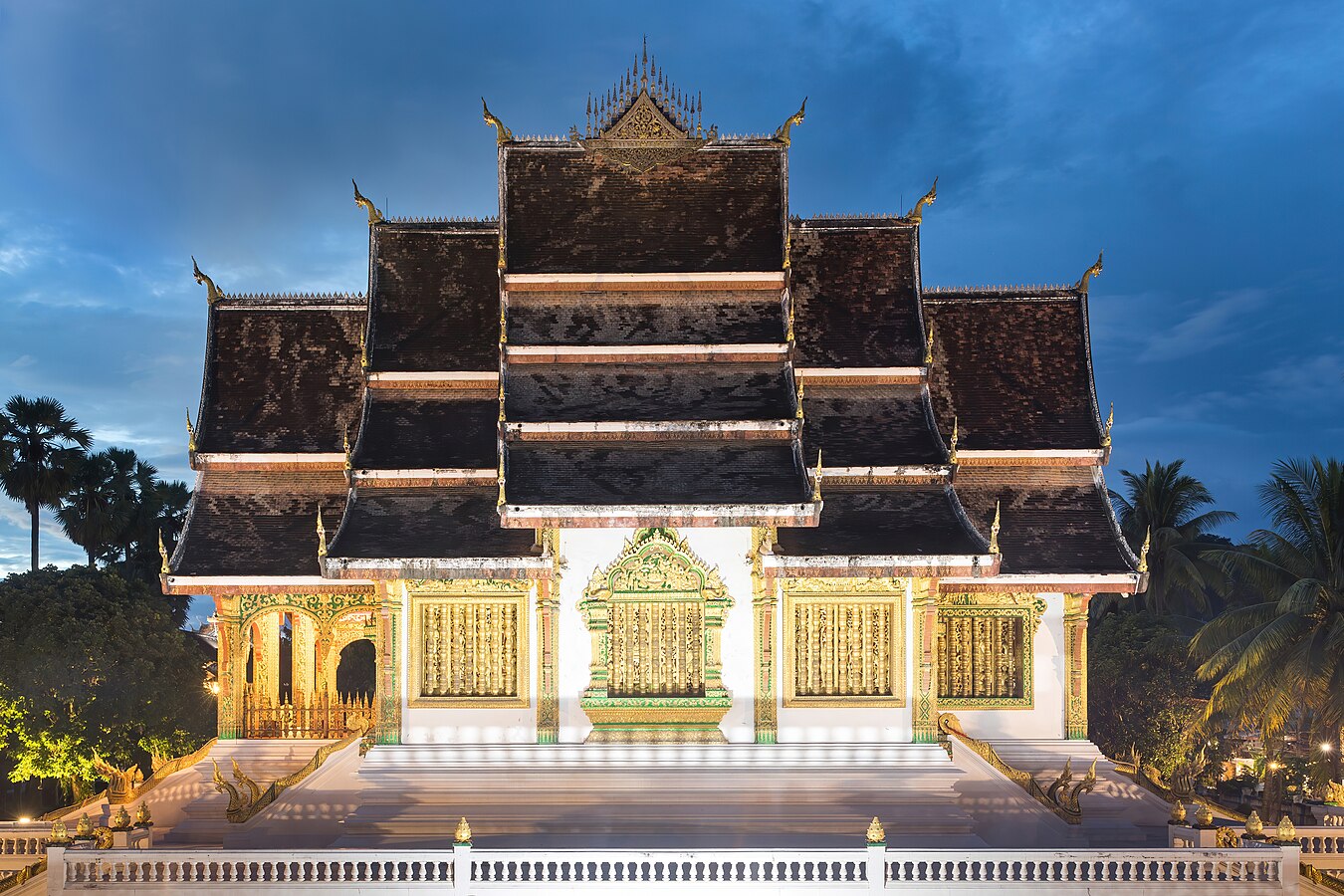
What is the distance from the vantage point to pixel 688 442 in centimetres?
1670

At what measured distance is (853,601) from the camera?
16.8 meters

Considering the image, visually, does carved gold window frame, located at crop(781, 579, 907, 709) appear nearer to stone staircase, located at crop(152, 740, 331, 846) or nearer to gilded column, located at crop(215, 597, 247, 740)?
stone staircase, located at crop(152, 740, 331, 846)

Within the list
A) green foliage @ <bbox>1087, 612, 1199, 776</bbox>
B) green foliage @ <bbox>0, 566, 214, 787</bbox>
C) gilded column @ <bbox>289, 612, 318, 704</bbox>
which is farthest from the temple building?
green foliage @ <bbox>1087, 612, 1199, 776</bbox>

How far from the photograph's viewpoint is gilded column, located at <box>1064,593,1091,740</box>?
18375 millimetres

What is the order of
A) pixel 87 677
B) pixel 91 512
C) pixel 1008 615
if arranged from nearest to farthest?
pixel 1008 615 < pixel 87 677 < pixel 91 512

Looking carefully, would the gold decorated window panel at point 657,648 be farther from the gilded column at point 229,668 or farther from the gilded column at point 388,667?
the gilded column at point 229,668

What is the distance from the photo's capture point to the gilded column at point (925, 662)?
53.7 feet

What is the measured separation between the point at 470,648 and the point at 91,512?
18835mm

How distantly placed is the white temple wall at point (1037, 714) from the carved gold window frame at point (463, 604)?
775 centimetres

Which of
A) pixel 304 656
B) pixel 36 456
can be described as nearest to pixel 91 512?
pixel 36 456

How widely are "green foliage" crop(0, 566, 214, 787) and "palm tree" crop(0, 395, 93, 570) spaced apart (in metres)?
3.57

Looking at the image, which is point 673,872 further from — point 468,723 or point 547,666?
point 468,723

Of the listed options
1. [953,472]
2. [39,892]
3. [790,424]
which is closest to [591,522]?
[790,424]

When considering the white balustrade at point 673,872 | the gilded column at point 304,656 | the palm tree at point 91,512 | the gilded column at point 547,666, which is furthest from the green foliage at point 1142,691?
the palm tree at point 91,512
